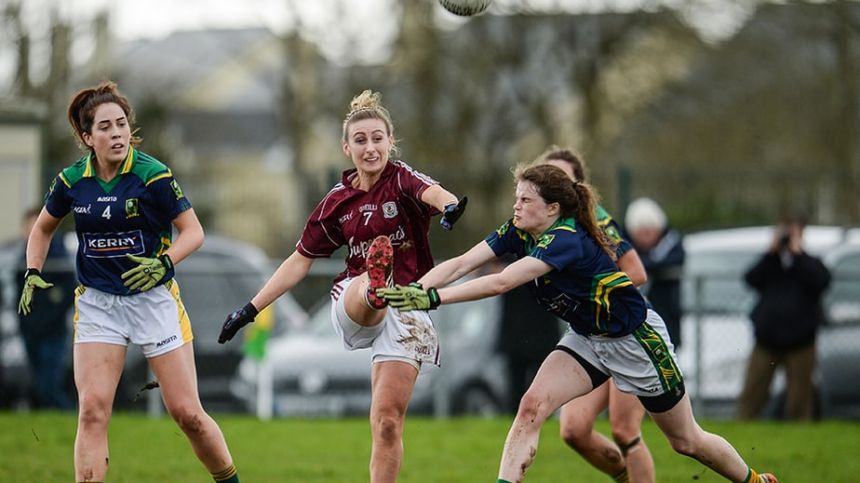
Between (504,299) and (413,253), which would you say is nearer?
(413,253)

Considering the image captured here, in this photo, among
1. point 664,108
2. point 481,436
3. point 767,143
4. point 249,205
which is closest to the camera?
point 481,436

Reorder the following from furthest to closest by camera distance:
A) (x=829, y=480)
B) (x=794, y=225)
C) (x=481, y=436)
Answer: (x=794, y=225) < (x=481, y=436) < (x=829, y=480)

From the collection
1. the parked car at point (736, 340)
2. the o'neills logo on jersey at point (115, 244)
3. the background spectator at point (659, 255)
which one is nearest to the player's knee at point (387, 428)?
the o'neills logo on jersey at point (115, 244)

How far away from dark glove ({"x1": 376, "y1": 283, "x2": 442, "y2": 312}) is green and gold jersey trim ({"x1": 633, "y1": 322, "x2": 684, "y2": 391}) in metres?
1.24

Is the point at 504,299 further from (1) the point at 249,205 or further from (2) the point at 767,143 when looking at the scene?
(2) the point at 767,143

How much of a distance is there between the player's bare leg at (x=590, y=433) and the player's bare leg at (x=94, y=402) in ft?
8.03

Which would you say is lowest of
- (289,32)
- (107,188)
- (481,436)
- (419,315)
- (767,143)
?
(481,436)

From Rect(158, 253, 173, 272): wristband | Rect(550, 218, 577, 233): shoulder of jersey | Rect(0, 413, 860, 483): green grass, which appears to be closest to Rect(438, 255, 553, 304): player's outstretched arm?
Rect(550, 218, 577, 233): shoulder of jersey

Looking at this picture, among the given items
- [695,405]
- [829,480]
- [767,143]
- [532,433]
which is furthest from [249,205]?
[767,143]

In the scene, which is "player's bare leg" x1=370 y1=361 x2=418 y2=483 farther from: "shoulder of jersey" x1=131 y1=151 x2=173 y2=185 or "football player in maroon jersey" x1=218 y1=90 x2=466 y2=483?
"shoulder of jersey" x1=131 y1=151 x2=173 y2=185

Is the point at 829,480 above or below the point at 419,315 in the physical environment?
below

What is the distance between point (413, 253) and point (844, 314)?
23.9 feet

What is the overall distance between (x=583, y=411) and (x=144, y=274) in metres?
2.52

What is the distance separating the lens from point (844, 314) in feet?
41.3
